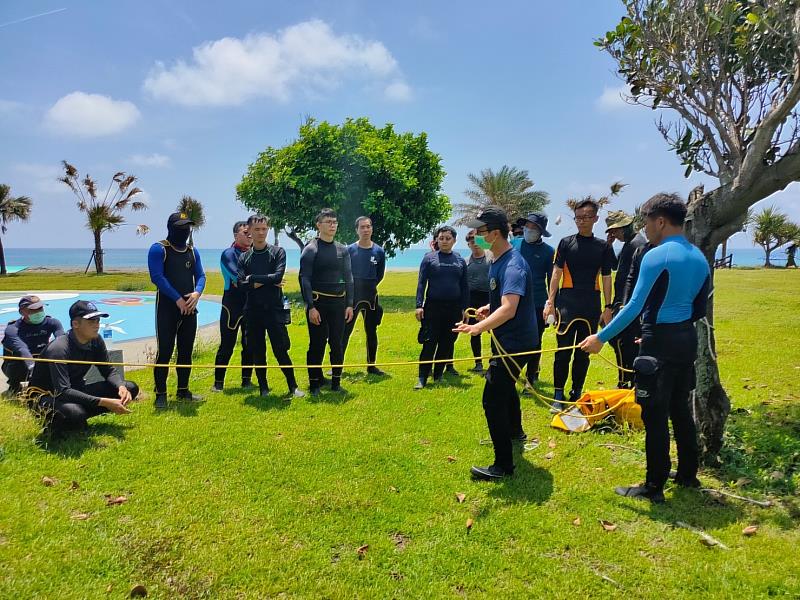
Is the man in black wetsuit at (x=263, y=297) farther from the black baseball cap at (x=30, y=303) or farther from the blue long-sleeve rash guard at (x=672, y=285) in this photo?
the blue long-sleeve rash guard at (x=672, y=285)

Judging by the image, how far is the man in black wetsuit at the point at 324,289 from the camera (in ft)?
19.5

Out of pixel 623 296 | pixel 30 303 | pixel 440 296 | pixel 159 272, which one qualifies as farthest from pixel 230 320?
pixel 623 296

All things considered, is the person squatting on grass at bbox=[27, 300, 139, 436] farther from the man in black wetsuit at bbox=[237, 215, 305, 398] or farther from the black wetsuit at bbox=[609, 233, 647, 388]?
the black wetsuit at bbox=[609, 233, 647, 388]

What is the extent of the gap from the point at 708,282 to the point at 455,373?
13.6 ft

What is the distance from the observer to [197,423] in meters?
5.02

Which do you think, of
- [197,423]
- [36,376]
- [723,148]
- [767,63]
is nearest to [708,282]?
[723,148]

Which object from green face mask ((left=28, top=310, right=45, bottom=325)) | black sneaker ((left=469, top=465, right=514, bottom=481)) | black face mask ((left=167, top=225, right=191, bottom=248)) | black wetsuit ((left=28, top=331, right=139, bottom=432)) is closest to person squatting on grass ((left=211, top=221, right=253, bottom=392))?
black face mask ((left=167, top=225, right=191, bottom=248))

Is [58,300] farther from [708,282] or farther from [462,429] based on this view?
[708,282]

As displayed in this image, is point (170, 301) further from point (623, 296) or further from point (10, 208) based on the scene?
point (10, 208)

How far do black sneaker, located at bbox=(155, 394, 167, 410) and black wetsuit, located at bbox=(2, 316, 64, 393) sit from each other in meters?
1.37

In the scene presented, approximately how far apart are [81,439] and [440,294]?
4.26 m

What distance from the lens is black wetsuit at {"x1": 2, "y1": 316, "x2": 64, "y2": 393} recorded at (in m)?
5.58

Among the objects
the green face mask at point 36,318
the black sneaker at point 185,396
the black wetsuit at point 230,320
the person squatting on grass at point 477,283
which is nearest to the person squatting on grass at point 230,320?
the black wetsuit at point 230,320

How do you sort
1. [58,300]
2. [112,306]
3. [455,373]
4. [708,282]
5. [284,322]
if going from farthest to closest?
[58,300], [112,306], [455,373], [284,322], [708,282]
